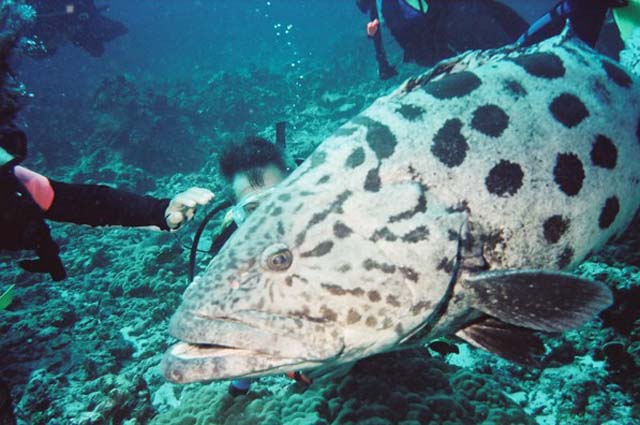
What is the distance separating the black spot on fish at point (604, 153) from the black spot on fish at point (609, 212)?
24 centimetres

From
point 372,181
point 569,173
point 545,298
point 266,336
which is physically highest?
point 372,181

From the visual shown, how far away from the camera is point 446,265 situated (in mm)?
2146

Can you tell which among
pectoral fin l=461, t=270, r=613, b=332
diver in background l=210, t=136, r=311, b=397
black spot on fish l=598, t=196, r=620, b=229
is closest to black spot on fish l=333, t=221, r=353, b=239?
pectoral fin l=461, t=270, r=613, b=332

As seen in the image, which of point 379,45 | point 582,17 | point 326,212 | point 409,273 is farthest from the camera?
point 379,45

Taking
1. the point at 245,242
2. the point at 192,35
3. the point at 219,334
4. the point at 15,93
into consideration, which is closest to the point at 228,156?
the point at 15,93

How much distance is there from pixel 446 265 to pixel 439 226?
0.72ft

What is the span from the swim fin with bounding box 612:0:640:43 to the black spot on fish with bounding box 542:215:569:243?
10.8 ft

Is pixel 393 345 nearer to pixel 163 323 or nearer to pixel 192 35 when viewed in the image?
pixel 163 323

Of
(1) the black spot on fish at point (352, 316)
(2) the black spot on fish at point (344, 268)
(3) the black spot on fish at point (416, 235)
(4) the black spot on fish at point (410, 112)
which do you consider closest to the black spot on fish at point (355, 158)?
(4) the black spot on fish at point (410, 112)

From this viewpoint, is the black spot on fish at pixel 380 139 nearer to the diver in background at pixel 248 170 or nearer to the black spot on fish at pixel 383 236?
the black spot on fish at pixel 383 236

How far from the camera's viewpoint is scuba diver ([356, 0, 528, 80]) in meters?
6.75

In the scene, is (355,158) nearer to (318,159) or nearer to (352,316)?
(318,159)

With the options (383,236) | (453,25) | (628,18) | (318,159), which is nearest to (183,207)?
(318,159)

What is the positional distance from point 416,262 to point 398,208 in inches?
12.4
